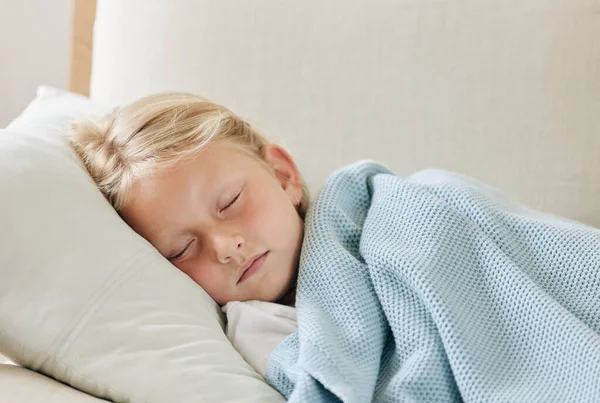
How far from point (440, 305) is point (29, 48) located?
1.71 m

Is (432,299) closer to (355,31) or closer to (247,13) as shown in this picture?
(355,31)

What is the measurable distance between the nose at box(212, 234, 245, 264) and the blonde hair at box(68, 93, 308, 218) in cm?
12

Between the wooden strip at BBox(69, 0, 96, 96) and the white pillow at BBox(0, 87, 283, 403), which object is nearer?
the white pillow at BBox(0, 87, 283, 403)

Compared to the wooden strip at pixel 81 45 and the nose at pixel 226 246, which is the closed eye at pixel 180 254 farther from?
the wooden strip at pixel 81 45

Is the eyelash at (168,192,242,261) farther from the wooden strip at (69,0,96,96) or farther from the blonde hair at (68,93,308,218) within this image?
the wooden strip at (69,0,96,96)

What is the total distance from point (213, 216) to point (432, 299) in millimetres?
311

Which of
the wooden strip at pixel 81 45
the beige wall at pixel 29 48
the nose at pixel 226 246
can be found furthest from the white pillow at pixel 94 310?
the beige wall at pixel 29 48

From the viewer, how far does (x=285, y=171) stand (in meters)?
1.09

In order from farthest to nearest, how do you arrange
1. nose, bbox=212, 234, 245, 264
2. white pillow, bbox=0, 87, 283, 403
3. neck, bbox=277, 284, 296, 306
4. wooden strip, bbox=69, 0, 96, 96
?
wooden strip, bbox=69, 0, 96, 96 < neck, bbox=277, 284, 296, 306 < nose, bbox=212, 234, 245, 264 < white pillow, bbox=0, 87, 283, 403

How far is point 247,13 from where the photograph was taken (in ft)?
4.53

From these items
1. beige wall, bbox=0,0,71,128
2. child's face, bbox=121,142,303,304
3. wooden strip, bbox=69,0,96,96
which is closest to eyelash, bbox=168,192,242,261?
child's face, bbox=121,142,303,304

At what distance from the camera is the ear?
106 cm

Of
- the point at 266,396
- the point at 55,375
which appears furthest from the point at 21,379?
the point at 266,396

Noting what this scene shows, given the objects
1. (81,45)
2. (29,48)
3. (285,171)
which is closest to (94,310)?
(285,171)
